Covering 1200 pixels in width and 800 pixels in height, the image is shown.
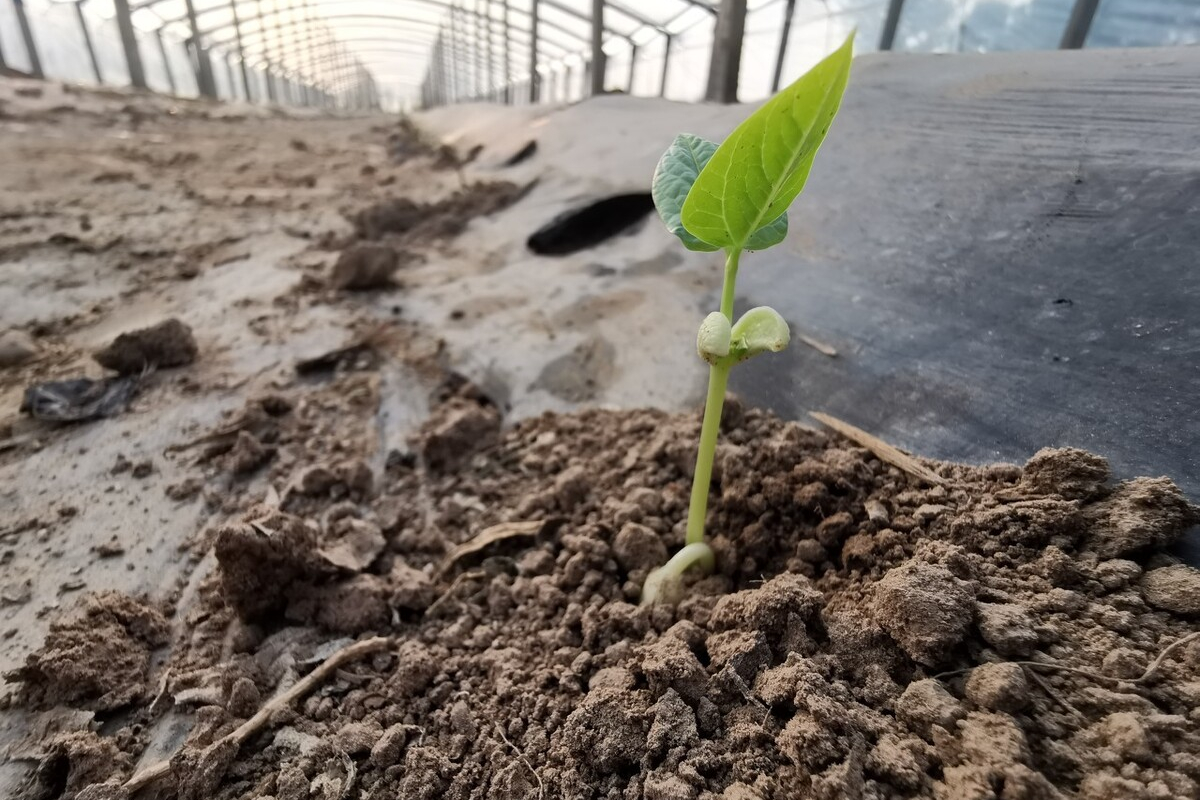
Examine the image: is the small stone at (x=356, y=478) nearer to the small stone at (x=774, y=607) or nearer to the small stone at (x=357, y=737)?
the small stone at (x=357, y=737)

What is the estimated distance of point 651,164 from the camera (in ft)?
11.3

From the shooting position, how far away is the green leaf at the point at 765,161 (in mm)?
808

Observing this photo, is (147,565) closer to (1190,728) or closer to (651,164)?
(1190,728)

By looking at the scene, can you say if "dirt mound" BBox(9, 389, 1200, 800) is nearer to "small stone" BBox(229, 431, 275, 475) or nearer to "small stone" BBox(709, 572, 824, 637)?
"small stone" BBox(709, 572, 824, 637)

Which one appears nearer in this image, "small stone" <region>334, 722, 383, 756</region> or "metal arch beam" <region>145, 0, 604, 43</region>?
"small stone" <region>334, 722, 383, 756</region>

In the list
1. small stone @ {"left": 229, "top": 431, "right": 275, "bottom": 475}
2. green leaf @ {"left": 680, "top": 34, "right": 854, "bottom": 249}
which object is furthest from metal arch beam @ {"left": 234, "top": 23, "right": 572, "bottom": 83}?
green leaf @ {"left": 680, "top": 34, "right": 854, "bottom": 249}

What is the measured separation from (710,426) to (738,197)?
14.6 inches

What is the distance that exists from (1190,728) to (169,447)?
2.06m

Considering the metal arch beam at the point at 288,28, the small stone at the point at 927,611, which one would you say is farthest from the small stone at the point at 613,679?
the metal arch beam at the point at 288,28

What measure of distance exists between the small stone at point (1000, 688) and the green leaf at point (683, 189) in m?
0.66

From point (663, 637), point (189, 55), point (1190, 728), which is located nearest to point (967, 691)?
point (1190, 728)

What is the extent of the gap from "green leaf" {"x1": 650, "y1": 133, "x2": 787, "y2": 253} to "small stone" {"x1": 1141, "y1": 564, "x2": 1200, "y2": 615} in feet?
2.20

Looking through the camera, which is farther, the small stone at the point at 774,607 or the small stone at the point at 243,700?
the small stone at the point at 243,700

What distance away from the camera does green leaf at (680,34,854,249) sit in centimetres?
81
